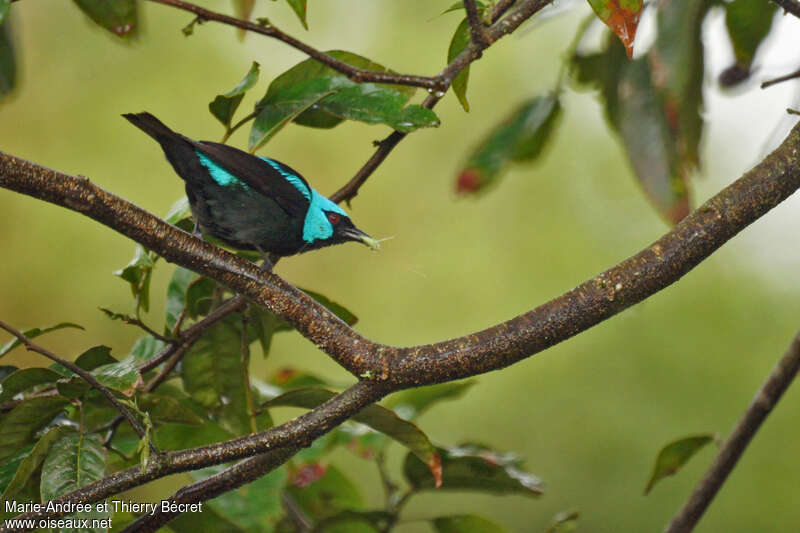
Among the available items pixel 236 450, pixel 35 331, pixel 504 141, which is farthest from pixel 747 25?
pixel 35 331

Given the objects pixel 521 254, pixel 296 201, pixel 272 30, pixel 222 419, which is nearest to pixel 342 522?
pixel 222 419

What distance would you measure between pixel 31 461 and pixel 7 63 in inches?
70.6

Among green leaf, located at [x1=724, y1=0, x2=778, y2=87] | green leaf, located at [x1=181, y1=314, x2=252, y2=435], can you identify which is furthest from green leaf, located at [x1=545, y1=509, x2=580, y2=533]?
green leaf, located at [x1=724, y1=0, x2=778, y2=87]

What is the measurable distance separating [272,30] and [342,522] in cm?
160

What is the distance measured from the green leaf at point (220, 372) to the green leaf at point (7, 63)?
135cm

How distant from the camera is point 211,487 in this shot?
1.85 meters

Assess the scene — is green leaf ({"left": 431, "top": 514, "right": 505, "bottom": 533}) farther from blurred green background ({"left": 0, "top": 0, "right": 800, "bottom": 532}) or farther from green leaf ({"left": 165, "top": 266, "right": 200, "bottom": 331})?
blurred green background ({"left": 0, "top": 0, "right": 800, "bottom": 532})

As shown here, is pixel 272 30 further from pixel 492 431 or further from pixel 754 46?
pixel 492 431

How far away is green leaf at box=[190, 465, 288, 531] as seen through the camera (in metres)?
2.43

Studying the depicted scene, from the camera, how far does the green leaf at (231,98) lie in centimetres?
221

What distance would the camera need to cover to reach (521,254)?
6.61m

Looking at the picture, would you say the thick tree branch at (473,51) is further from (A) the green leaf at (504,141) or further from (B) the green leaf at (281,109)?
(A) the green leaf at (504,141)

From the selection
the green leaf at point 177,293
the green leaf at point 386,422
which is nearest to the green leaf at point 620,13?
the green leaf at point 386,422

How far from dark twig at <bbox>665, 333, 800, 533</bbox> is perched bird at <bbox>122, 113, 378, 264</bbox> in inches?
56.9
